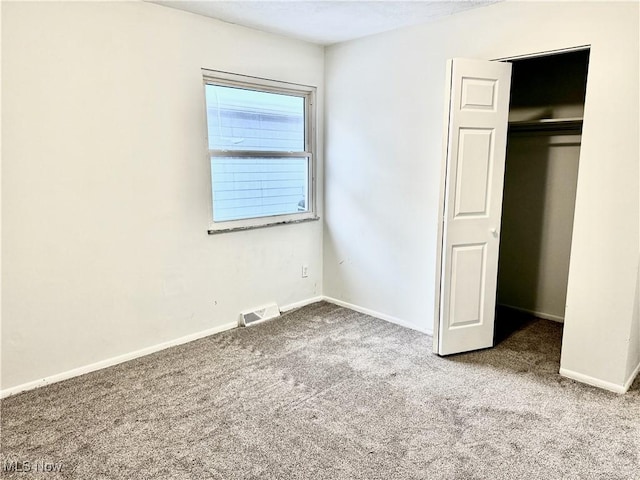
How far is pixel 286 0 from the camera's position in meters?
2.87

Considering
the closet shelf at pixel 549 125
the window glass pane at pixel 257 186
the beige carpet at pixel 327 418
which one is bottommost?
the beige carpet at pixel 327 418

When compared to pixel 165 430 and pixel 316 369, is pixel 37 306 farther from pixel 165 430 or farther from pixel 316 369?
pixel 316 369

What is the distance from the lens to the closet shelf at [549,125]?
3.48 metres

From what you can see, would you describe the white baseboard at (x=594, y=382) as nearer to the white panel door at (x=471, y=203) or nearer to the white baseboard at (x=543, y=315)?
the white panel door at (x=471, y=203)

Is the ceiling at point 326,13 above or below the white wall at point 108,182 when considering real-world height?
above

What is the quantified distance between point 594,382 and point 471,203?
1370 millimetres

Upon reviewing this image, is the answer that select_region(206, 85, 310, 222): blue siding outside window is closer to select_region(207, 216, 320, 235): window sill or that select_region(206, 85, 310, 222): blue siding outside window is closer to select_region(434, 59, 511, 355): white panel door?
select_region(207, 216, 320, 235): window sill

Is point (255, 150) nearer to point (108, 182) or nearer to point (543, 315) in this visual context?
point (108, 182)

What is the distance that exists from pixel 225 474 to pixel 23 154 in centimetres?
210

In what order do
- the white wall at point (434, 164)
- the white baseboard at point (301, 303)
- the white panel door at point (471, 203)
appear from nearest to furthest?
1. the white wall at point (434, 164)
2. the white panel door at point (471, 203)
3. the white baseboard at point (301, 303)

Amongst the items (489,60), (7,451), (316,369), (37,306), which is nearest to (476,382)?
(316,369)

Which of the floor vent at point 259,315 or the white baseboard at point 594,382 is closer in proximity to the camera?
the white baseboard at point 594,382

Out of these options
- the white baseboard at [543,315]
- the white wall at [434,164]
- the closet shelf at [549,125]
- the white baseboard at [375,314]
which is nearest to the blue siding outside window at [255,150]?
the white wall at [434,164]

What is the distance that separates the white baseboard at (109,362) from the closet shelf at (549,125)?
2.99m
